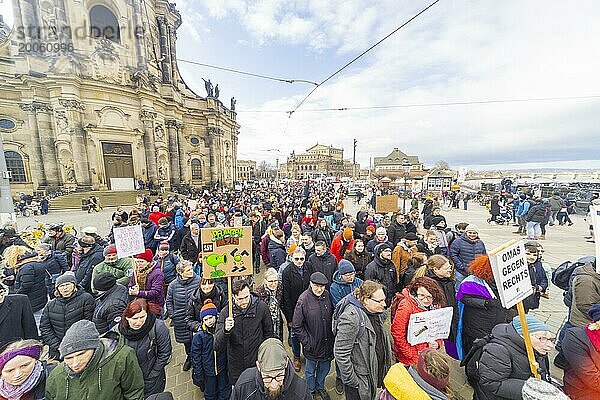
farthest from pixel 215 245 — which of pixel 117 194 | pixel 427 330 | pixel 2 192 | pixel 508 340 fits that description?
pixel 117 194

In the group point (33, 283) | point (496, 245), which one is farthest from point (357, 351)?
point (496, 245)

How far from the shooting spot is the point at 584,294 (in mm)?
2996

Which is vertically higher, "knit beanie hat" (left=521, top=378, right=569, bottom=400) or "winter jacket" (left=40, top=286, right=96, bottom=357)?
"knit beanie hat" (left=521, top=378, right=569, bottom=400)

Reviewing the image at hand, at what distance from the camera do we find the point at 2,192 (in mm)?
10016

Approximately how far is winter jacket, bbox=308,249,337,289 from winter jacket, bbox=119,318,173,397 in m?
2.44

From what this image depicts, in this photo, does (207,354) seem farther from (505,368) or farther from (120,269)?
(505,368)

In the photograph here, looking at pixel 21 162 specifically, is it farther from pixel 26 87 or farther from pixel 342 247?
pixel 342 247

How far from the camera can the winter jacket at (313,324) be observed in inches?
129

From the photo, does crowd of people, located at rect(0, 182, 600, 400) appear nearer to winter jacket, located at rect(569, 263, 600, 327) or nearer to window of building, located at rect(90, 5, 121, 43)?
winter jacket, located at rect(569, 263, 600, 327)

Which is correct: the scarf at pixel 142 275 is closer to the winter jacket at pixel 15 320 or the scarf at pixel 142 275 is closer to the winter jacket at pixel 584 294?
the winter jacket at pixel 15 320

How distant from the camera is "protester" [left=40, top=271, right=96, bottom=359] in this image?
9.91ft

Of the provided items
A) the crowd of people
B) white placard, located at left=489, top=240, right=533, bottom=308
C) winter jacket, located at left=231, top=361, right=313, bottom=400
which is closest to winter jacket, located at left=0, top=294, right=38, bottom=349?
the crowd of people

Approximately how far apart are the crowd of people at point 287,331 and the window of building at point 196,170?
3431 cm

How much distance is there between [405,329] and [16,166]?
34.6m
